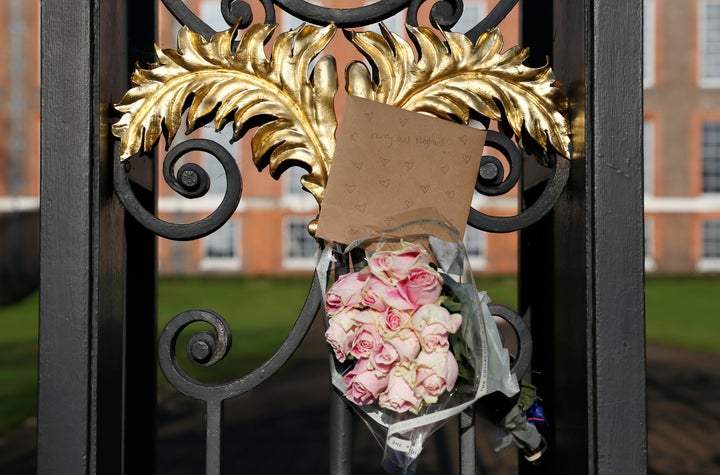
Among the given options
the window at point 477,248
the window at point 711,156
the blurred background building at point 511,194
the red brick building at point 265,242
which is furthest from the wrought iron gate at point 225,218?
the window at point 711,156

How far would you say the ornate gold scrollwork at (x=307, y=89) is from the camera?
3.61 feet

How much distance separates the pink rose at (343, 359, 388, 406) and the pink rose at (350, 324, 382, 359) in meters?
0.01

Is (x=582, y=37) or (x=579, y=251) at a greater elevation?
(x=582, y=37)

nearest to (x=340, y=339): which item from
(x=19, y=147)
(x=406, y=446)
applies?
(x=406, y=446)

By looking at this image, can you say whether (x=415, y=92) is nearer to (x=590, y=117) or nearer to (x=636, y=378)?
(x=590, y=117)

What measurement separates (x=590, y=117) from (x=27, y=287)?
15791 mm

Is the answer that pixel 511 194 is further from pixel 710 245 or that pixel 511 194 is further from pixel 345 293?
pixel 345 293

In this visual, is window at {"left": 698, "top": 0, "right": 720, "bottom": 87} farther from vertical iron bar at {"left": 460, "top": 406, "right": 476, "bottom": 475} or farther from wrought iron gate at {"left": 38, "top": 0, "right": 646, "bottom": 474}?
vertical iron bar at {"left": 460, "top": 406, "right": 476, "bottom": 475}

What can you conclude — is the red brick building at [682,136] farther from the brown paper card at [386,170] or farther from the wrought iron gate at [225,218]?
the brown paper card at [386,170]

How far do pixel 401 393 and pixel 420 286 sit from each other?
146 mm

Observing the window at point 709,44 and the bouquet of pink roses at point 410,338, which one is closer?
the bouquet of pink roses at point 410,338

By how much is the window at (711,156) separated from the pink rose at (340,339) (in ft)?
67.3

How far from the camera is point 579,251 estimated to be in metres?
1.13

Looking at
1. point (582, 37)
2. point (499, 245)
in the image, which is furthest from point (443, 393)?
point (499, 245)
